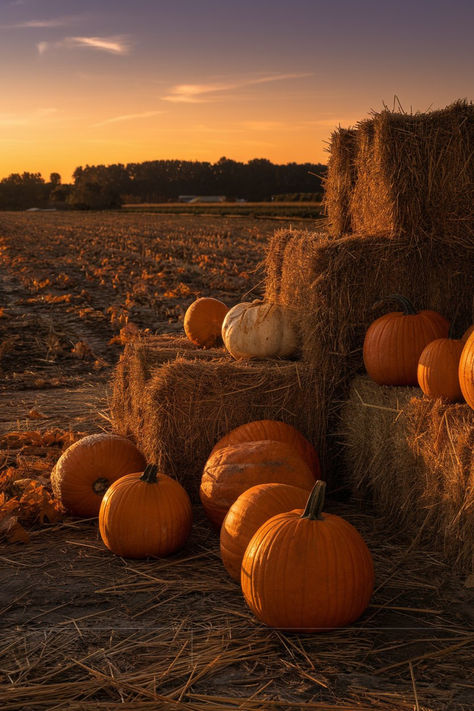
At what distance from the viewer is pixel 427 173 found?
206 inches

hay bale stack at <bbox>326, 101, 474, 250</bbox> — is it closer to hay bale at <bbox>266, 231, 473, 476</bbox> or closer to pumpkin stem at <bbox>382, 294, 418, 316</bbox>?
hay bale at <bbox>266, 231, 473, 476</bbox>

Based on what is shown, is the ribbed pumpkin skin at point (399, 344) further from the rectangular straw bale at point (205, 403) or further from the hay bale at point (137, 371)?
the hay bale at point (137, 371)

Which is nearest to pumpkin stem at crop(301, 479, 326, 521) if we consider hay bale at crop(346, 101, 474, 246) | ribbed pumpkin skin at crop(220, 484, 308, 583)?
ribbed pumpkin skin at crop(220, 484, 308, 583)

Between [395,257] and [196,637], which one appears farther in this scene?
[395,257]

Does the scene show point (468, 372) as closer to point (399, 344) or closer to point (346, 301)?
point (399, 344)

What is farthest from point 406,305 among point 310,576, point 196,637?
point 196,637

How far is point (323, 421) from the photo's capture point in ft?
17.3

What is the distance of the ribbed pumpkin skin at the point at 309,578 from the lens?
3.19 meters

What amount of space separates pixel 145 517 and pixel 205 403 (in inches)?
46.9

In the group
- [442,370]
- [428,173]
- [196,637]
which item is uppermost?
[428,173]

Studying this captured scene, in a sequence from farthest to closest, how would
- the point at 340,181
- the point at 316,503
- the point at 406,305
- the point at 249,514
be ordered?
the point at 340,181
the point at 406,305
the point at 249,514
the point at 316,503

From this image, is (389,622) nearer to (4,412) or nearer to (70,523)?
(70,523)

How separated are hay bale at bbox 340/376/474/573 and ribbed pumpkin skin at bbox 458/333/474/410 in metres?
0.14

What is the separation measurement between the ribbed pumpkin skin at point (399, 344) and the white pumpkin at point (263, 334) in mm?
793
